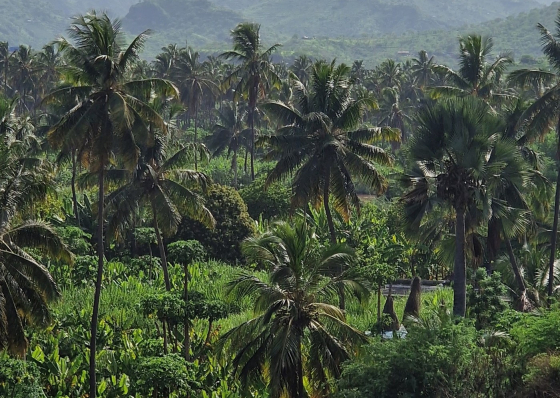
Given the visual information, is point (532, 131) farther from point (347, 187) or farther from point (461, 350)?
point (461, 350)

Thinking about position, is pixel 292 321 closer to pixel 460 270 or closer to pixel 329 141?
pixel 460 270

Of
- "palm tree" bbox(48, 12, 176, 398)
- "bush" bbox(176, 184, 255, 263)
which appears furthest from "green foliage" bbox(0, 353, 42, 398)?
"bush" bbox(176, 184, 255, 263)

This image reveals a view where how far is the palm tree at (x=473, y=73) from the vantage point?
117ft

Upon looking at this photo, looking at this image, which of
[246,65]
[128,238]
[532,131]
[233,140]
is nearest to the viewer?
[532,131]

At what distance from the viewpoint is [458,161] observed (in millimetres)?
22562

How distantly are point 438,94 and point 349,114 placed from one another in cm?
1112

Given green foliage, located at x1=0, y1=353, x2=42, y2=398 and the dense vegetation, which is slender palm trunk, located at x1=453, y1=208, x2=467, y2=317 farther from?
green foliage, located at x1=0, y1=353, x2=42, y2=398

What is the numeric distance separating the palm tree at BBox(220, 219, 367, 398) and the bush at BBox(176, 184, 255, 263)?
1828cm

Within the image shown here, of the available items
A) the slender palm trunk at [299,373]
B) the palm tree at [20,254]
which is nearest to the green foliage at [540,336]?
the slender palm trunk at [299,373]

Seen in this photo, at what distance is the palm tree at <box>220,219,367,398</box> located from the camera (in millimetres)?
19531

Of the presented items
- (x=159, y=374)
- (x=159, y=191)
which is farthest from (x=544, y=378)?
(x=159, y=191)

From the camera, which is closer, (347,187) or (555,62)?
(347,187)

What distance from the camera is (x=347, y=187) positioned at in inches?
1080

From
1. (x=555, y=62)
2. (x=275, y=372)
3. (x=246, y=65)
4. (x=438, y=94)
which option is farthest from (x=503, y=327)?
(x=246, y=65)
